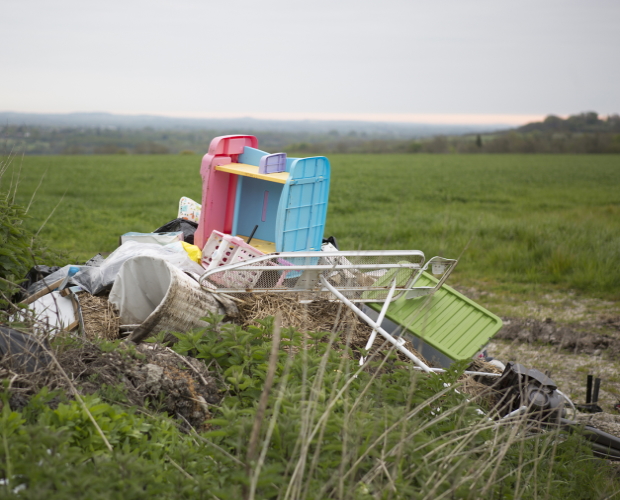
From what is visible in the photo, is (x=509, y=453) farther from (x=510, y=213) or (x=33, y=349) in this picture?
(x=510, y=213)

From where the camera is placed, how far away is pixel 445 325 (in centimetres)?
456

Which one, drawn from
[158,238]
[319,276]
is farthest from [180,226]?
[319,276]

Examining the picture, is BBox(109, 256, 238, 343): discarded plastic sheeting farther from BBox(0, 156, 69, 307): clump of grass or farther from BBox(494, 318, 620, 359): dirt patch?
BBox(494, 318, 620, 359): dirt patch

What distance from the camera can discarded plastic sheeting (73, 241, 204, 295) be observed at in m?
4.36

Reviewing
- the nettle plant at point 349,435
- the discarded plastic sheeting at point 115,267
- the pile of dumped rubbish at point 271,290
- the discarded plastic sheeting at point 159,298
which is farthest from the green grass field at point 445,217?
the discarded plastic sheeting at point 115,267

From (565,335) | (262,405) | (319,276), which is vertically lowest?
(565,335)

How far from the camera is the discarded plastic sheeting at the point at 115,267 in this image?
4.36 meters

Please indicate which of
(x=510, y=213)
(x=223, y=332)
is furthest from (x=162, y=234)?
(x=510, y=213)

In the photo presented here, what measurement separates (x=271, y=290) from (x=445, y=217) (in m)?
2.56

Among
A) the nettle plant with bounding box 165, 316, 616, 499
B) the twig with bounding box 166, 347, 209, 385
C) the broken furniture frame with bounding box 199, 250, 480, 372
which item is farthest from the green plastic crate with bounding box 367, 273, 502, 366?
the twig with bounding box 166, 347, 209, 385

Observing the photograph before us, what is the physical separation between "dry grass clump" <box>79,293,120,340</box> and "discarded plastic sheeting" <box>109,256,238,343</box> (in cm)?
7

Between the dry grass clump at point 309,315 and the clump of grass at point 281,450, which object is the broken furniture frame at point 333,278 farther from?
the clump of grass at point 281,450

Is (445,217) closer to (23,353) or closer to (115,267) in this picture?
(115,267)

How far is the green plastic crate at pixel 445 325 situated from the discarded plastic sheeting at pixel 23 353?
2579mm
